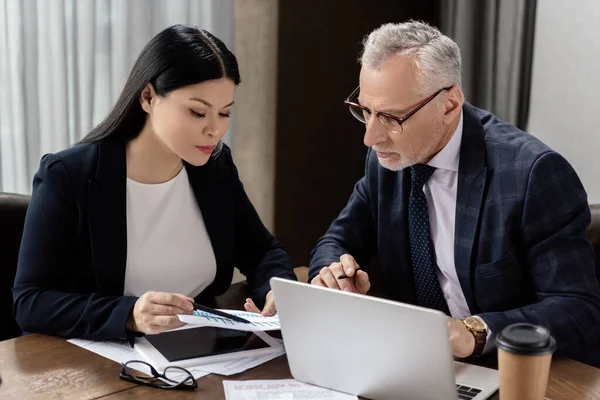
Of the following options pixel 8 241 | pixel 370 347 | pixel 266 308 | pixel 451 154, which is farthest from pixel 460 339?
pixel 8 241

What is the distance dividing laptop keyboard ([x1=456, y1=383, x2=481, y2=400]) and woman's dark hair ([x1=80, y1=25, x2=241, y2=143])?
900 mm

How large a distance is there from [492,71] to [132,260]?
1.94 metres

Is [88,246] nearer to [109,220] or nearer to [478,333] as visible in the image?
[109,220]

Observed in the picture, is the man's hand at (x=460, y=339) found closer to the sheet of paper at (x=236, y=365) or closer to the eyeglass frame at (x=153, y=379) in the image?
the sheet of paper at (x=236, y=365)

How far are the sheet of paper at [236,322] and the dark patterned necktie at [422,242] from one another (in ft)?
1.45

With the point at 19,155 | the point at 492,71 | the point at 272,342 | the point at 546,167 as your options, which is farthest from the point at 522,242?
the point at 19,155

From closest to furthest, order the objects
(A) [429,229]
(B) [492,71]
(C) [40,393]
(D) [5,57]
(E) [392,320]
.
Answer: (E) [392,320]
(C) [40,393]
(A) [429,229]
(D) [5,57]
(B) [492,71]

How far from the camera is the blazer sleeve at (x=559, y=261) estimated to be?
1.60m

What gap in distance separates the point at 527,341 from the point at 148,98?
110 centimetres

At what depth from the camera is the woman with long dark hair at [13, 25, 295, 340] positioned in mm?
1718

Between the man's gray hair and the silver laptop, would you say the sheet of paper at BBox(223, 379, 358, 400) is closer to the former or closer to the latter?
the silver laptop

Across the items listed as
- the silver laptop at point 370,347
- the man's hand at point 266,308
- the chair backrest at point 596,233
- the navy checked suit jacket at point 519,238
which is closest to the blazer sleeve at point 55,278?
the man's hand at point 266,308

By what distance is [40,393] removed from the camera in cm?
138

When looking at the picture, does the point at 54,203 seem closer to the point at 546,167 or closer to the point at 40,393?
the point at 40,393
